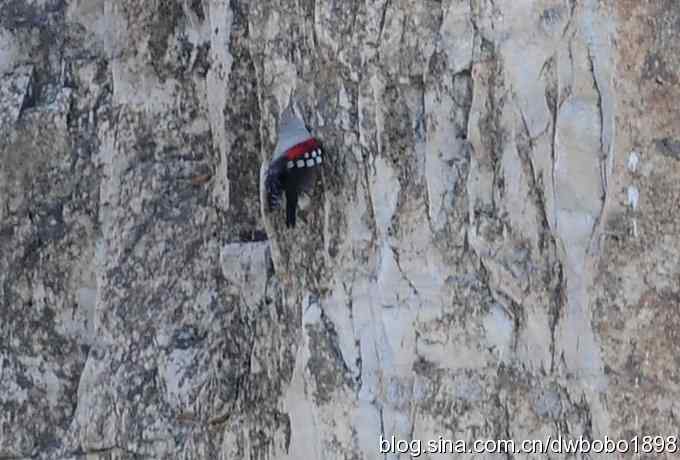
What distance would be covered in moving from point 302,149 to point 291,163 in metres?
0.03

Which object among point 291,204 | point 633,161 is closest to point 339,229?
point 291,204

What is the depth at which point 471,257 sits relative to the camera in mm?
2209

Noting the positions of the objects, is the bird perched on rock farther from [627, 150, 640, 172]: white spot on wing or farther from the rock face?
[627, 150, 640, 172]: white spot on wing

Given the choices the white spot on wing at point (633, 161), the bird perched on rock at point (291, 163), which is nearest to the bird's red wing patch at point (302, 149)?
the bird perched on rock at point (291, 163)

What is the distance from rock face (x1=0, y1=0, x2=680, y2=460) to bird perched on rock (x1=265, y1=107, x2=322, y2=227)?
0.04 m

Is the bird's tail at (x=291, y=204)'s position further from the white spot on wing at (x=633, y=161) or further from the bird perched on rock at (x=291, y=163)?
the white spot on wing at (x=633, y=161)

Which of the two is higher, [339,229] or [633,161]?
[633,161]

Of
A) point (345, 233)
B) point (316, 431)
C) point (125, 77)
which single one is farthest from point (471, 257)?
point (125, 77)

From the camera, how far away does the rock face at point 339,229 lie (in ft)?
6.84

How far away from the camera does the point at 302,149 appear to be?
7.52 feet

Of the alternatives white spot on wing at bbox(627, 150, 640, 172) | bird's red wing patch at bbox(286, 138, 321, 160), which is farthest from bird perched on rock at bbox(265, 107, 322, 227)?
white spot on wing at bbox(627, 150, 640, 172)

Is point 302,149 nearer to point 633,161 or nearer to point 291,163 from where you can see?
point 291,163

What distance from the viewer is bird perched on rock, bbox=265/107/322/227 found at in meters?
2.29

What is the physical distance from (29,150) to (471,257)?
1168mm
